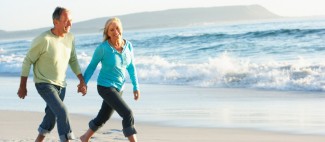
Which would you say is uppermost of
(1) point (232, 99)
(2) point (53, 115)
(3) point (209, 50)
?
(2) point (53, 115)

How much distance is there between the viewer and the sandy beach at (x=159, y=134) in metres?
7.39

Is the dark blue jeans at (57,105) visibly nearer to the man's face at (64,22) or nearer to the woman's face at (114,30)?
the man's face at (64,22)

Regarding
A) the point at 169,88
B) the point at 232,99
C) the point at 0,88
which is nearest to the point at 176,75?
the point at 169,88

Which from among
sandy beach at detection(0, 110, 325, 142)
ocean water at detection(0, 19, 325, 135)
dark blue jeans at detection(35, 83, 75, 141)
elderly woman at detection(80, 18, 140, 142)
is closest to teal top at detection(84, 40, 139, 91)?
elderly woman at detection(80, 18, 140, 142)

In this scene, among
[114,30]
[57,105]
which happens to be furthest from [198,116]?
[57,105]

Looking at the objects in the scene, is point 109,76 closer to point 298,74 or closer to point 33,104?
point 33,104

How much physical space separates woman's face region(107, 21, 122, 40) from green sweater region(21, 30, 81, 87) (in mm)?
395

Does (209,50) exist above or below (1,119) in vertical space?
below

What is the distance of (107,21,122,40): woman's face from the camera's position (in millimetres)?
6047

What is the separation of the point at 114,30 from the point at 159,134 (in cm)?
224

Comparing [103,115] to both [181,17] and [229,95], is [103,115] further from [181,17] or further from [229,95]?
[181,17]

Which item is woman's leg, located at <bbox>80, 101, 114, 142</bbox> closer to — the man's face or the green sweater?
the green sweater

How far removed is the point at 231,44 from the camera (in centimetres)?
3041

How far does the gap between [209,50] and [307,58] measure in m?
7.55
